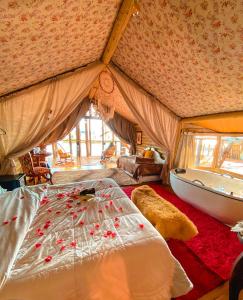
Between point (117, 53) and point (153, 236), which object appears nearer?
point (153, 236)

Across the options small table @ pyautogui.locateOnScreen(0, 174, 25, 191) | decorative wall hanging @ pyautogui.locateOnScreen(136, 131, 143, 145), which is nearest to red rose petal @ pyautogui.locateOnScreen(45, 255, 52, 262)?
small table @ pyautogui.locateOnScreen(0, 174, 25, 191)

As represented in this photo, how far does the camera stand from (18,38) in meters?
1.52

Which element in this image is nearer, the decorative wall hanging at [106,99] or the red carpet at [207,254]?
the red carpet at [207,254]

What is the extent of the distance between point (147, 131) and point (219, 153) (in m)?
1.65

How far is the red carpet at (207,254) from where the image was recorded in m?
1.47

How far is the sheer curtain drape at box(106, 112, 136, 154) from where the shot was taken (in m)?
6.31

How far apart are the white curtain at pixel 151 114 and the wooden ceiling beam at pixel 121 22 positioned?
2.19ft

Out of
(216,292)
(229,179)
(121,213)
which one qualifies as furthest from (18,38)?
(229,179)

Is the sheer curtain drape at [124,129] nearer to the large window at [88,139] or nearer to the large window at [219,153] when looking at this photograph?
the large window at [88,139]

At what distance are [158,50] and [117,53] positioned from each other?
1.01 m

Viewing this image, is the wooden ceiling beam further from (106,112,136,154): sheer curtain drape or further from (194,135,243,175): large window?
(106,112,136,154): sheer curtain drape

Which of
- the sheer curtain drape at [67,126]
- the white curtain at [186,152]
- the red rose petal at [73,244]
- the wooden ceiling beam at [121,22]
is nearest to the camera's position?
the red rose petal at [73,244]

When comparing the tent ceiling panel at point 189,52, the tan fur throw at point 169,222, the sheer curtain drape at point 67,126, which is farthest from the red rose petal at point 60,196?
the sheer curtain drape at point 67,126

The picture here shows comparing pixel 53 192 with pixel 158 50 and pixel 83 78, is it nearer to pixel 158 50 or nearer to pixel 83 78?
pixel 83 78
